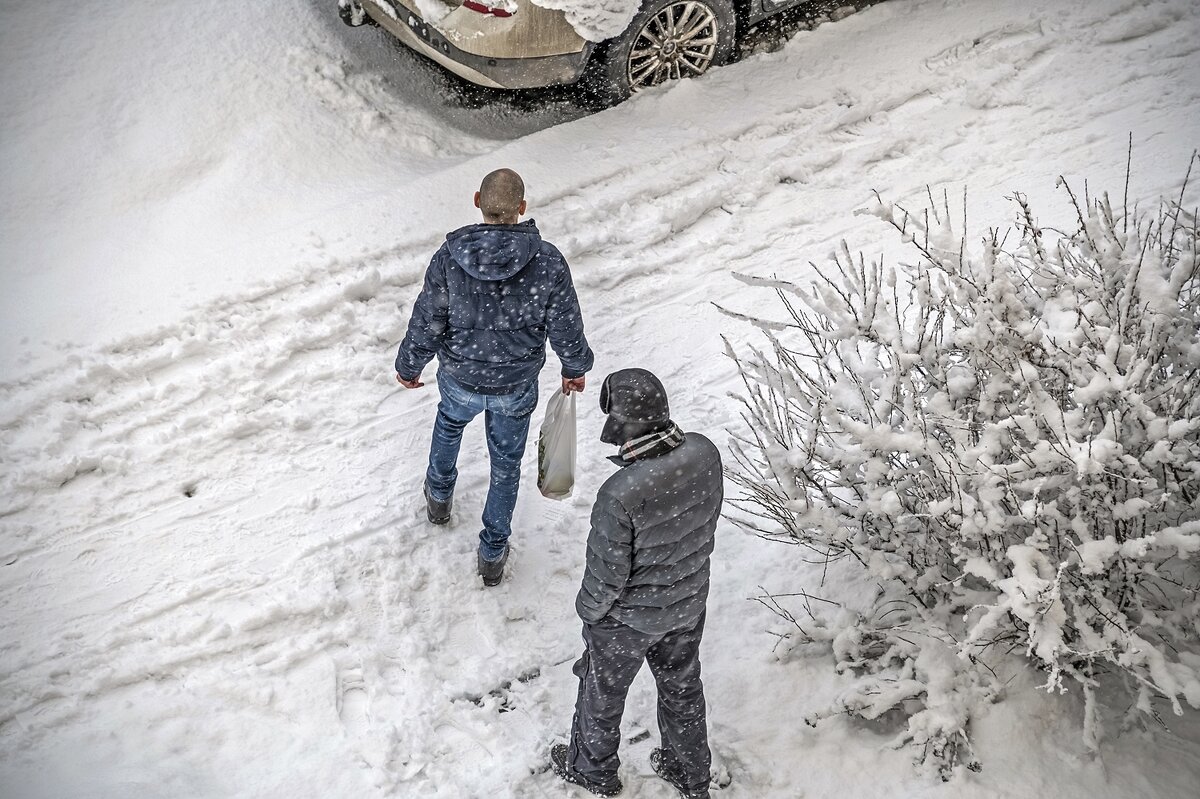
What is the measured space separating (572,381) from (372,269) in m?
1.59

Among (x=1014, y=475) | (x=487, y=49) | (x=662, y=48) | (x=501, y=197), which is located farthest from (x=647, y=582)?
(x=662, y=48)

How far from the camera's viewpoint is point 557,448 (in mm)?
3982

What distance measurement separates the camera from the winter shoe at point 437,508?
13.7 ft

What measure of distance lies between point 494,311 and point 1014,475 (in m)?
1.81

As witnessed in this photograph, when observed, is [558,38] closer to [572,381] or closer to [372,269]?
[372,269]

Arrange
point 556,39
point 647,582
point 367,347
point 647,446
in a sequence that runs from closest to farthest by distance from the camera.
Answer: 1. point 647,446
2. point 647,582
3. point 367,347
4. point 556,39

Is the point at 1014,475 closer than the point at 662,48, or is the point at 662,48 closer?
the point at 1014,475

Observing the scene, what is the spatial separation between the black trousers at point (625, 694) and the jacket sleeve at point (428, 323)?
4.00 feet

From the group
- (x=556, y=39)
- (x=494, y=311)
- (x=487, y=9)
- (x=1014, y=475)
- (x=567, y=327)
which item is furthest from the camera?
(x=556, y=39)

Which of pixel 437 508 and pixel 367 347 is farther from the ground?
pixel 367 347

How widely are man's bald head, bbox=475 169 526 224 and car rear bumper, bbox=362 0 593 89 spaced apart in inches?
81.1

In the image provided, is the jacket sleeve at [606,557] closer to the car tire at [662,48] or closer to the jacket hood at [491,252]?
the jacket hood at [491,252]

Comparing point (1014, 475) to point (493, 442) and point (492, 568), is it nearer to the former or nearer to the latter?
point (493, 442)

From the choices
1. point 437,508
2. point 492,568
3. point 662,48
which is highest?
point 662,48
